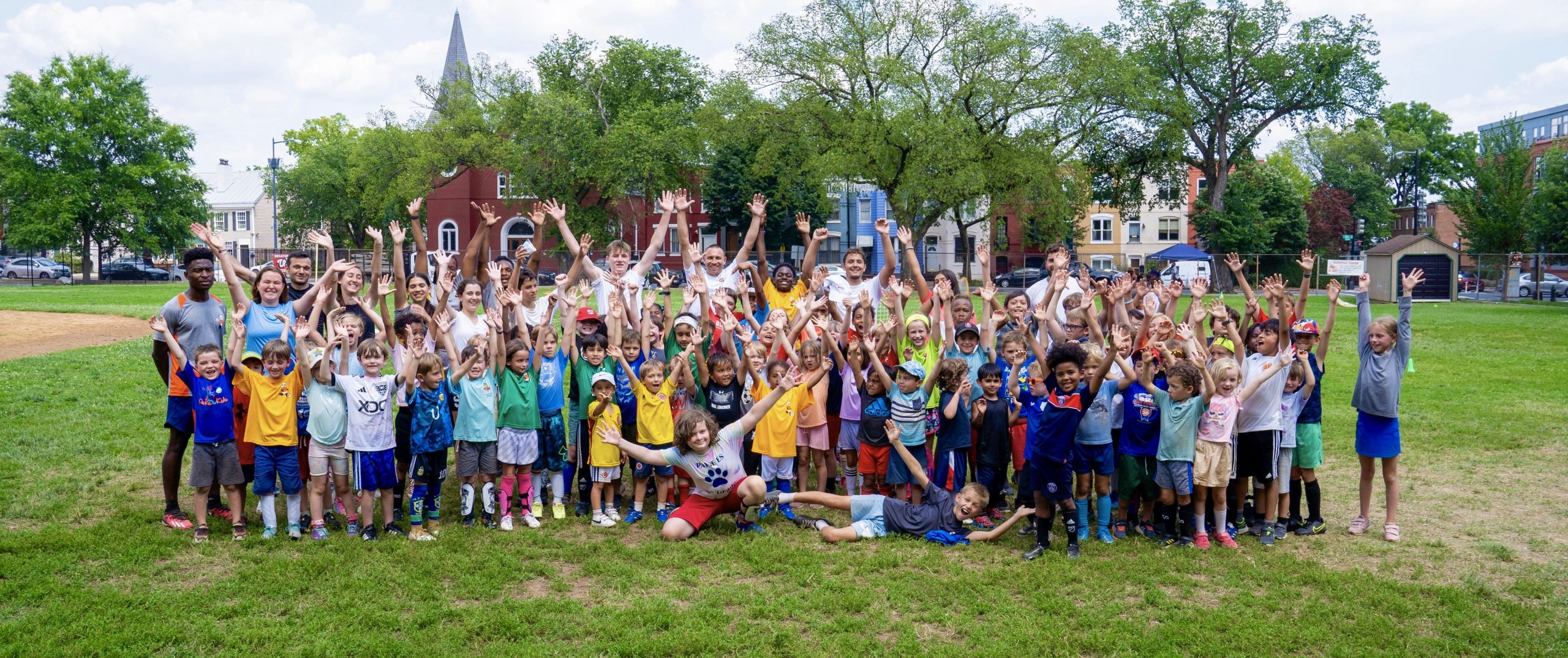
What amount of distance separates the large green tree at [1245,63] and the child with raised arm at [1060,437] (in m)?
40.6

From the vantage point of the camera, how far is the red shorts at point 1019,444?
6.89 metres

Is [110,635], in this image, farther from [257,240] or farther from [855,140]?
[257,240]

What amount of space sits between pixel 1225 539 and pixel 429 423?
17.4 feet

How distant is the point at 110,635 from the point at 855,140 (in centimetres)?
3308

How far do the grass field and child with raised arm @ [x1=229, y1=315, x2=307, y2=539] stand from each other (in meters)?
0.30

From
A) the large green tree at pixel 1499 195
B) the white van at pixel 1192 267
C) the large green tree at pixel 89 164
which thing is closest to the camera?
the large green tree at pixel 1499 195

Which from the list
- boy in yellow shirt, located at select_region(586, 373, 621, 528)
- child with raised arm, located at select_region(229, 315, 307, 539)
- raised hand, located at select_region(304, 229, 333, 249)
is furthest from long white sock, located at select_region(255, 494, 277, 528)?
boy in yellow shirt, located at select_region(586, 373, 621, 528)

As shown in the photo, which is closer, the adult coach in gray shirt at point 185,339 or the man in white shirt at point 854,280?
the adult coach in gray shirt at point 185,339

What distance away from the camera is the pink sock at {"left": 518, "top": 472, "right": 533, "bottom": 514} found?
6.71 meters

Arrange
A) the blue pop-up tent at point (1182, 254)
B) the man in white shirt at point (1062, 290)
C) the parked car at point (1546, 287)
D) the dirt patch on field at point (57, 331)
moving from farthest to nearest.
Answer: the blue pop-up tent at point (1182, 254)
the parked car at point (1546, 287)
the dirt patch on field at point (57, 331)
the man in white shirt at point (1062, 290)

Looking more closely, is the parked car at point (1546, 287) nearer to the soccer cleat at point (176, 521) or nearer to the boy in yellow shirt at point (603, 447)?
the boy in yellow shirt at point (603, 447)

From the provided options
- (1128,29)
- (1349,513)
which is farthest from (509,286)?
(1128,29)

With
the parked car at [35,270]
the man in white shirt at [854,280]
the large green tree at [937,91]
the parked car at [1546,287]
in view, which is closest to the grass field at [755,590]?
the man in white shirt at [854,280]

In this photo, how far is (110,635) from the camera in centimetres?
458
